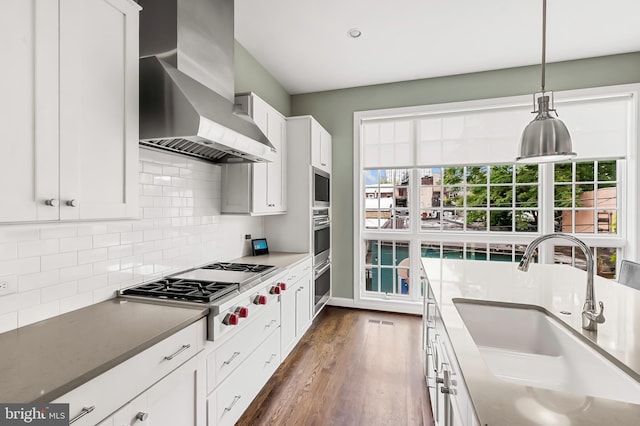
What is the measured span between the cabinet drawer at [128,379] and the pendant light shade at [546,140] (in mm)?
1822

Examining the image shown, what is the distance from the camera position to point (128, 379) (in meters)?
1.03

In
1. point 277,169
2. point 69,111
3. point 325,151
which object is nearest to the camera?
point 69,111

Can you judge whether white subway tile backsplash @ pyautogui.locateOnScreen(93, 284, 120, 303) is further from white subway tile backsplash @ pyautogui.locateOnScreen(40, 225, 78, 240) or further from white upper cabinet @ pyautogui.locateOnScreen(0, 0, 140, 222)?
white upper cabinet @ pyautogui.locateOnScreen(0, 0, 140, 222)

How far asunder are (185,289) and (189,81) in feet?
3.80

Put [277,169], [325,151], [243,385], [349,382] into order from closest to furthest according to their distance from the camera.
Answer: [243,385] → [349,382] → [277,169] → [325,151]

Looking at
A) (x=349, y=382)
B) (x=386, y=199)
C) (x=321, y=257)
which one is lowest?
(x=349, y=382)

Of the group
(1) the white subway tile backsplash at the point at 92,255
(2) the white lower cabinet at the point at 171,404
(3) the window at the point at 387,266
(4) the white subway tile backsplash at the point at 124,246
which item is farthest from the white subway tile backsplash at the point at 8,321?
(3) the window at the point at 387,266

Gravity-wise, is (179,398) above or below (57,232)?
below

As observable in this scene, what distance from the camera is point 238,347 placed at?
174cm

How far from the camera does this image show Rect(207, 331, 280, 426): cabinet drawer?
5.11 feet

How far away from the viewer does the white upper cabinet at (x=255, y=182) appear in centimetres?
250

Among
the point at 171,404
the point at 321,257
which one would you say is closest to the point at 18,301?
the point at 171,404

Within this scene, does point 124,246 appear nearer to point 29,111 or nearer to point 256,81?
point 29,111

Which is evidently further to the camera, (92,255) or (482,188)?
(482,188)
